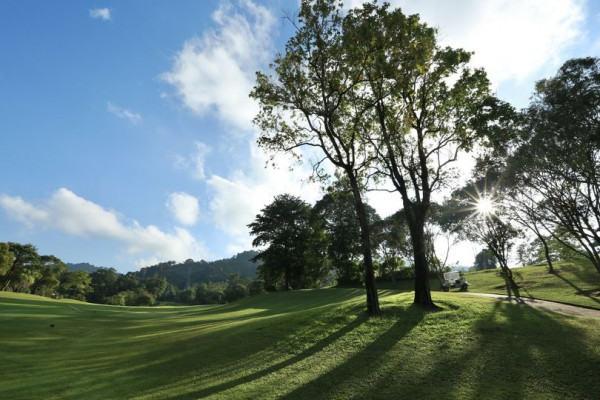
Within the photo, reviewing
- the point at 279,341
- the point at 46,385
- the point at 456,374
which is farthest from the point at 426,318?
the point at 46,385

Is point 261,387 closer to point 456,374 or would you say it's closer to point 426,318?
point 456,374

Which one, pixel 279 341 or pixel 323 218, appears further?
pixel 323 218

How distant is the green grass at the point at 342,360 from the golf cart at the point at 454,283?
2324cm

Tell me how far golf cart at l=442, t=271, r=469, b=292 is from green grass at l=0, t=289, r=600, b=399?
76.3ft

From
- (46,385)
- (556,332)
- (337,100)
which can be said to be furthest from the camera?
(337,100)

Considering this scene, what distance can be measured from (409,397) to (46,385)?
1084 centimetres

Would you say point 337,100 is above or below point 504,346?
above

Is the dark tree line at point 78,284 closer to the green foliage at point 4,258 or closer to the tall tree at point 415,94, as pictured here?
the green foliage at point 4,258

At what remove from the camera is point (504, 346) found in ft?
35.6

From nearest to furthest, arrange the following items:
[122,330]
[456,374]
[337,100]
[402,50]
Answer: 1. [456,374]
2. [402,50]
3. [337,100]
4. [122,330]

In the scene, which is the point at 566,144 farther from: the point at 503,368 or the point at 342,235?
the point at 342,235

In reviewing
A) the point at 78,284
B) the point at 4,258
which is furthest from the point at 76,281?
the point at 4,258

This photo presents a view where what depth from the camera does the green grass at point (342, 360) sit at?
852cm

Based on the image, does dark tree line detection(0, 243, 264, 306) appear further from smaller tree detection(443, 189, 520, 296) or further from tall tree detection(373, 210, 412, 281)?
smaller tree detection(443, 189, 520, 296)
